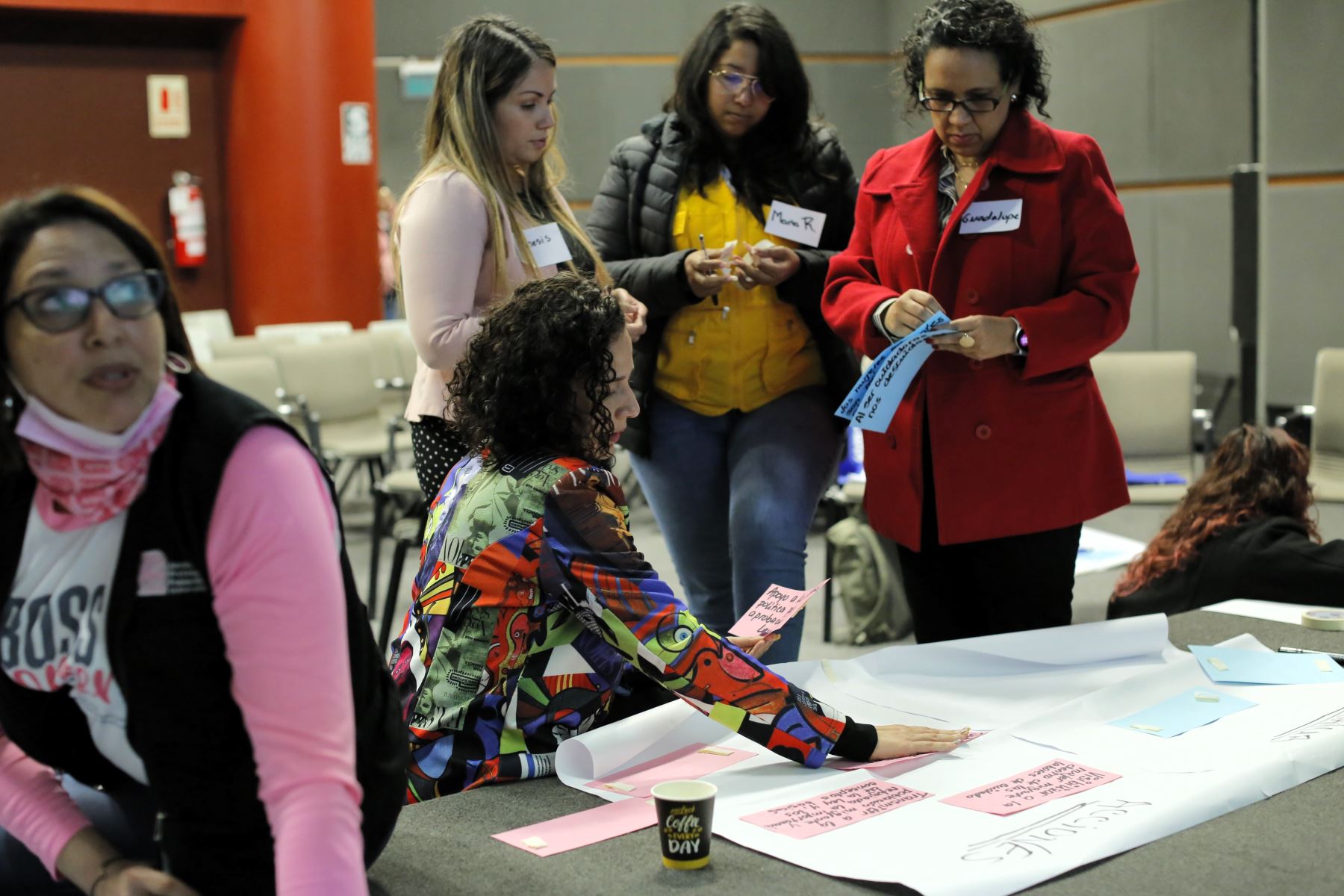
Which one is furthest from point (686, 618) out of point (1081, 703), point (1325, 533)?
point (1325, 533)

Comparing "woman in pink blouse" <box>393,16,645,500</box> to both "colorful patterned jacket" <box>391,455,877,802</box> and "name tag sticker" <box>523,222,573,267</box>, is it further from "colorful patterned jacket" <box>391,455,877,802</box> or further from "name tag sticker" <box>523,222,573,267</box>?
"colorful patterned jacket" <box>391,455,877,802</box>

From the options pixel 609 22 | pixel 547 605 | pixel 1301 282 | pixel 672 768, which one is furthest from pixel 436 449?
pixel 609 22

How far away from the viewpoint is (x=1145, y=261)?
24.5ft

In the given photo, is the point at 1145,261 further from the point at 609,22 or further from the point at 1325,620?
the point at 1325,620

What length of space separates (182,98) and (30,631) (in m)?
7.86

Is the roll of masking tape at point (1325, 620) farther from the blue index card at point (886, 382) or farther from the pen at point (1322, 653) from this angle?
the blue index card at point (886, 382)

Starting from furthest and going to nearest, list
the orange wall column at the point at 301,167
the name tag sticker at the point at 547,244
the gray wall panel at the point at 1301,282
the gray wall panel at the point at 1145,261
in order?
the orange wall column at the point at 301,167 < the gray wall panel at the point at 1145,261 < the gray wall panel at the point at 1301,282 < the name tag sticker at the point at 547,244

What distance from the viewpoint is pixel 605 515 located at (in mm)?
1653

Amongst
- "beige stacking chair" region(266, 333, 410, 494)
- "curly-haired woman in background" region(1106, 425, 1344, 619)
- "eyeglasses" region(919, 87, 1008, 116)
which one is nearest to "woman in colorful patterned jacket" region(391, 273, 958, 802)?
"eyeglasses" region(919, 87, 1008, 116)

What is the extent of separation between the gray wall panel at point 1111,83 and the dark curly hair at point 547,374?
6.18 meters

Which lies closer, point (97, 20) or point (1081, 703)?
point (1081, 703)

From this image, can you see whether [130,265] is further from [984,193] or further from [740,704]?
[984,193]

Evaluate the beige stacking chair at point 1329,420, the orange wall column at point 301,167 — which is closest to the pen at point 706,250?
the beige stacking chair at point 1329,420

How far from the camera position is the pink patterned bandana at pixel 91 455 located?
44.7 inches
